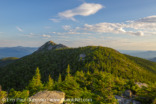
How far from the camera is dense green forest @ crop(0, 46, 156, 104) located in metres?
19.3

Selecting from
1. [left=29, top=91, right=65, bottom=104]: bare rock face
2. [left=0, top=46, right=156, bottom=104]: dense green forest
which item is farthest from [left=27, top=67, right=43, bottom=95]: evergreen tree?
[left=29, top=91, right=65, bottom=104]: bare rock face

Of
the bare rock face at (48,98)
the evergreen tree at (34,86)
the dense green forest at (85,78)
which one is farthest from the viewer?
the evergreen tree at (34,86)

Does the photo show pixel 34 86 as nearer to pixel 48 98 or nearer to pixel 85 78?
pixel 85 78

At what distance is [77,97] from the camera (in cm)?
1770

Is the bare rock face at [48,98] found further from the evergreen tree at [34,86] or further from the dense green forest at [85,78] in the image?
the evergreen tree at [34,86]

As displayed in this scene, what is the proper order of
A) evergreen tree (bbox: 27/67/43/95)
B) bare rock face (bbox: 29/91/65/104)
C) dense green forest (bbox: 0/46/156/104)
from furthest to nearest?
evergreen tree (bbox: 27/67/43/95), dense green forest (bbox: 0/46/156/104), bare rock face (bbox: 29/91/65/104)

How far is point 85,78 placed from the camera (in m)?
34.8

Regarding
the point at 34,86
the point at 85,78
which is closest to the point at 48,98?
the point at 34,86

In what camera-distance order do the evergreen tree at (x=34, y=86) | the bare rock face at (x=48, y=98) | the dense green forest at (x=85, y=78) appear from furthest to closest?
1. the evergreen tree at (x=34, y=86)
2. the dense green forest at (x=85, y=78)
3. the bare rock face at (x=48, y=98)

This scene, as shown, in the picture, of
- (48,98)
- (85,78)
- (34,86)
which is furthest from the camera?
(85,78)

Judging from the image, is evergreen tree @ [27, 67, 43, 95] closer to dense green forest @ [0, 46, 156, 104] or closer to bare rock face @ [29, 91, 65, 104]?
dense green forest @ [0, 46, 156, 104]

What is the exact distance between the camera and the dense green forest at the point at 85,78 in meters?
19.3

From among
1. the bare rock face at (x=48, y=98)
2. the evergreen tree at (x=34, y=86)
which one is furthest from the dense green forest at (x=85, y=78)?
the bare rock face at (x=48, y=98)

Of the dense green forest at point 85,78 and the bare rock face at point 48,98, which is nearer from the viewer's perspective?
the bare rock face at point 48,98
